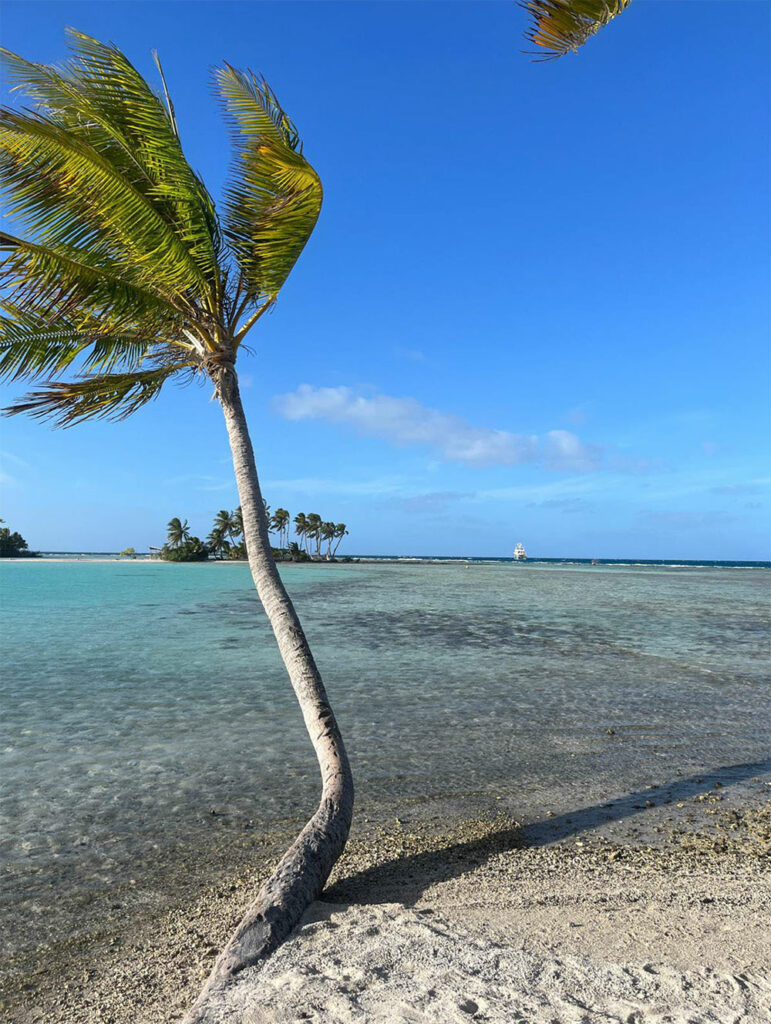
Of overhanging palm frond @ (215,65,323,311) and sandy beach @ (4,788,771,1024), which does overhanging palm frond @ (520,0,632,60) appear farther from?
sandy beach @ (4,788,771,1024)

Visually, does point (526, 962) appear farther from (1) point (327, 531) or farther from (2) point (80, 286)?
(1) point (327, 531)

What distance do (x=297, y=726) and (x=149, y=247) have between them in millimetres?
7159

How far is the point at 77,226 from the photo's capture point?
20.2ft

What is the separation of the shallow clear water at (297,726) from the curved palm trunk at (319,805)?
145 cm

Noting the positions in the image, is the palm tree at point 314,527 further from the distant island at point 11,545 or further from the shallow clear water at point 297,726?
the shallow clear water at point 297,726

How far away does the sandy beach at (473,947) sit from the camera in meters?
3.08

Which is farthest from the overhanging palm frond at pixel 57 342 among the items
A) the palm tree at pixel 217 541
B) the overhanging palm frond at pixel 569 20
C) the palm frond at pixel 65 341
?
the palm tree at pixel 217 541

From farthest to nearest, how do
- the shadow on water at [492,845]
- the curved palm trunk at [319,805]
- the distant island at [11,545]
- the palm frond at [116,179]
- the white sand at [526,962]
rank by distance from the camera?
1. the distant island at [11,545]
2. the palm frond at [116,179]
3. the shadow on water at [492,845]
4. the curved palm trunk at [319,805]
5. the white sand at [526,962]

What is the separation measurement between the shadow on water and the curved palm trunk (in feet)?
1.15

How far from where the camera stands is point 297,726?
33.0 ft

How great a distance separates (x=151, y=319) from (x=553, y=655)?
14.1m

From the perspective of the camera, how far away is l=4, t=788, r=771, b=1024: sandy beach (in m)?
3.08

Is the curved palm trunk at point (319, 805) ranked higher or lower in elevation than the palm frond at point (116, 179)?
lower

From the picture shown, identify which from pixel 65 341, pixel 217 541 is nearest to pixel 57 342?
pixel 65 341
